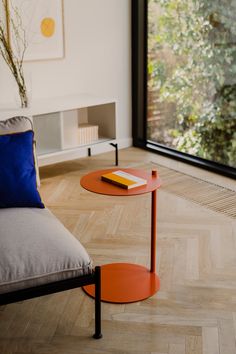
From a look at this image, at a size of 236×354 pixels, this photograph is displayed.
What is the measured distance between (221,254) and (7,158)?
1345mm

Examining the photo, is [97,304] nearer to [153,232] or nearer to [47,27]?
[153,232]

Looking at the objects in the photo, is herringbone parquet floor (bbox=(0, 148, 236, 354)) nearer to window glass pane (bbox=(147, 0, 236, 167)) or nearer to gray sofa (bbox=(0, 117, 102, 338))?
gray sofa (bbox=(0, 117, 102, 338))

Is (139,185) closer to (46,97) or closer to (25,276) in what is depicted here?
(25,276)

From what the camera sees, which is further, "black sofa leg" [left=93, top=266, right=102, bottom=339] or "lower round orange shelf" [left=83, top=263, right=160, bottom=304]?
"lower round orange shelf" [left=83, top=263, right=160, bottom=304]

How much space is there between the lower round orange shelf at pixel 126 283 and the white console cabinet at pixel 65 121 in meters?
1.54

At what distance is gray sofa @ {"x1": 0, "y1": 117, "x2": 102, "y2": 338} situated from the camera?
7.73ft

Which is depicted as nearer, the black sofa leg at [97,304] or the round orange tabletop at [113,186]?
the black sofa leg at [97,304]

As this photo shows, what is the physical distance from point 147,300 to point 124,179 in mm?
607

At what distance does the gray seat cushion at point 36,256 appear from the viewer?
7.74 feet

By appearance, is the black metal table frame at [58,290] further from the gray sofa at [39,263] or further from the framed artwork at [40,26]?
the framed artwork at [40,26]

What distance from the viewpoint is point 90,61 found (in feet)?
16.4

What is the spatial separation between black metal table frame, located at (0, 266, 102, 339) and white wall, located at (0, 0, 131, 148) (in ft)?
7.92

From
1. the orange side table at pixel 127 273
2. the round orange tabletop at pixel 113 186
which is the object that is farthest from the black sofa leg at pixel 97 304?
the round orange tabletop at pixel 113 186

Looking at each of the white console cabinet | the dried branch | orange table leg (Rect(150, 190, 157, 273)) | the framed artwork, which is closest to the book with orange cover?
orange table leg (Rect(150, 190, 157, 273))
